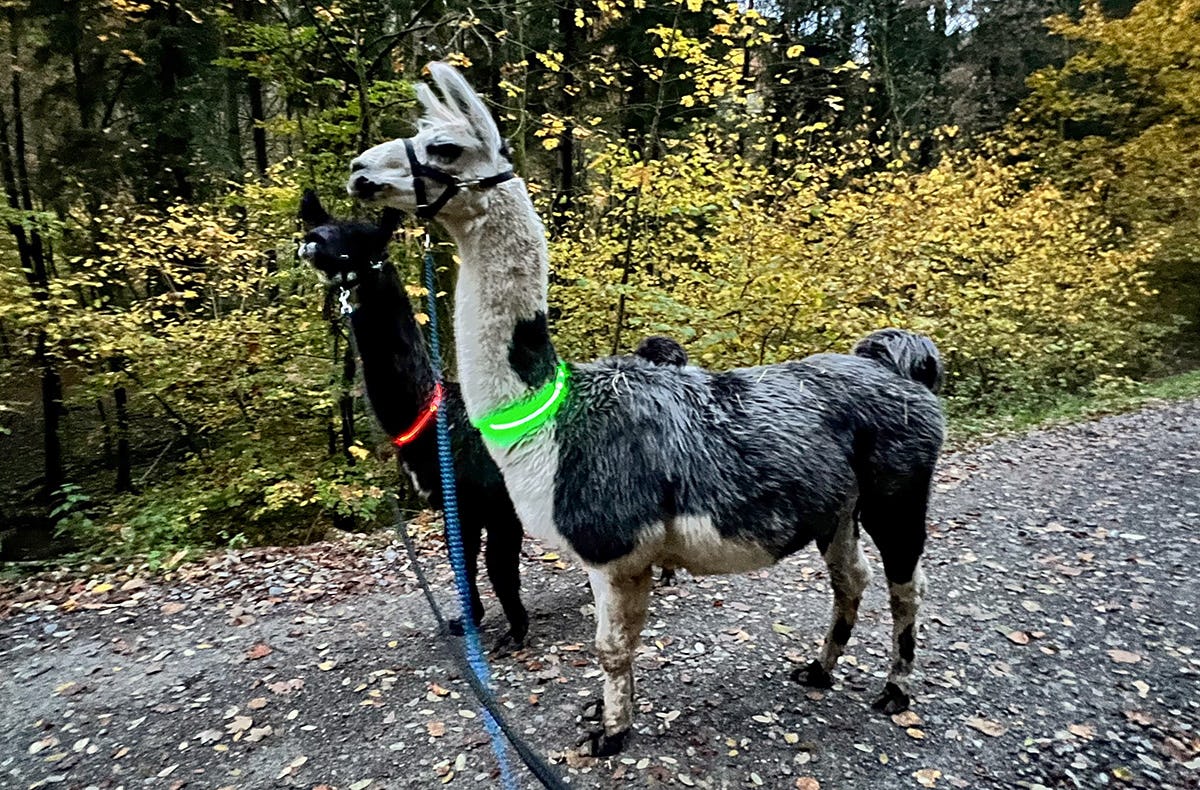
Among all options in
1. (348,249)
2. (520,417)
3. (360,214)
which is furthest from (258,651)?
(360,214)

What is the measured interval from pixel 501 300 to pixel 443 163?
19.8 inches

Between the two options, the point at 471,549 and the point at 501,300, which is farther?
the point at 471,549

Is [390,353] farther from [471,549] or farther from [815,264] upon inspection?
[815,264]

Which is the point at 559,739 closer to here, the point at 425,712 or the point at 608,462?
the point at 425,712

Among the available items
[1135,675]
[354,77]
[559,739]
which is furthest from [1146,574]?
[354,77]

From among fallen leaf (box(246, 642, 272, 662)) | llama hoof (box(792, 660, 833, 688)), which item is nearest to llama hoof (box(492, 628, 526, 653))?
fallen leaf (box(246, 642, 272, 662))

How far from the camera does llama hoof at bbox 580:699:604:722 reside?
3275mm

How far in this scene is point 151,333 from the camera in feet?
26.8

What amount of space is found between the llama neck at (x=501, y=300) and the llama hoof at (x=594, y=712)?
1.69 metres

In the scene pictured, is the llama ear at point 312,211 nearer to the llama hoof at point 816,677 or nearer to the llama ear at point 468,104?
the llama ear at point 468,104

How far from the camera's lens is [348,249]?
11.1ft

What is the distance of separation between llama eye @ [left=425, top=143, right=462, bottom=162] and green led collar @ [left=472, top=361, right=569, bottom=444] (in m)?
0.87

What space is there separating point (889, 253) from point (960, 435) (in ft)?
8.80

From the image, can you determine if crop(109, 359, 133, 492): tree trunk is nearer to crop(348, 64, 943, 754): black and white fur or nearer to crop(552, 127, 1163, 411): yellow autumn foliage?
crop(552, 127, 1163, 411): yellow autumn foliage
